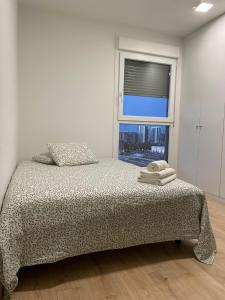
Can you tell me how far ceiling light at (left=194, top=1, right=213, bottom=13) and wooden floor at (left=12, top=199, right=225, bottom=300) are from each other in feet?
8.60

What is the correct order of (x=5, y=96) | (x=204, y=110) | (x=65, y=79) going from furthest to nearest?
(x=204, y=110), (x=65, y=79), (x=5, y=96)

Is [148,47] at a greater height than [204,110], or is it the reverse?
[148,47]

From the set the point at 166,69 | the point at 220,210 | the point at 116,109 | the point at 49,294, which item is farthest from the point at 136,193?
the point at 166,69

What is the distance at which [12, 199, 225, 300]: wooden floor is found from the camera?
1435 millimetres

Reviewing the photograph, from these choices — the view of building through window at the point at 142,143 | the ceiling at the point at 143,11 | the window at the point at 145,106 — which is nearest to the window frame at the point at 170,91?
the window at the point at 145,106

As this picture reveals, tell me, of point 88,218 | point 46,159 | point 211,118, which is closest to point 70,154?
point 46,159

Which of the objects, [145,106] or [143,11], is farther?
[145,106]

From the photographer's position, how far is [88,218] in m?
1.57

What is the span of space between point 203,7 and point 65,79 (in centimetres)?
192

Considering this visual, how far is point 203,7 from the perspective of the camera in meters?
2.88

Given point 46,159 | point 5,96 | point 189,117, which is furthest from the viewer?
point 189,117

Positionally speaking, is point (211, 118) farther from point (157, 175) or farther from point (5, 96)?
point (5, 96)

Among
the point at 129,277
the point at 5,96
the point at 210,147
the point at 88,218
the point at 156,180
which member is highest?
the point at 5,96

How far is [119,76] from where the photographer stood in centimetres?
367
